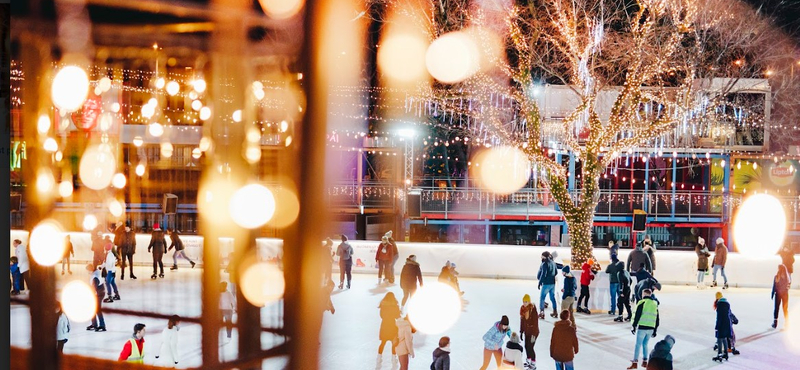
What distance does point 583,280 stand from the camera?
11664 mm

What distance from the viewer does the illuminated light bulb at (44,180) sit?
3094mm

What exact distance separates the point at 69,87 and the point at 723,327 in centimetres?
892

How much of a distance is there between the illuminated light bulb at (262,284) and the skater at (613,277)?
31.2ft

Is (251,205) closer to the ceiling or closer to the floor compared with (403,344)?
closer to the ceiling

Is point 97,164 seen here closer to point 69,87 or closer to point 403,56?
point 69,87

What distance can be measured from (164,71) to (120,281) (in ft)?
35.9

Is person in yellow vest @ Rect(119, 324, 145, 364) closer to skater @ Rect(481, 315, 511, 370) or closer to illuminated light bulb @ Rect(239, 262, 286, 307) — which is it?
illuminated light bulb @ Rect(239, 262, 286, 307)

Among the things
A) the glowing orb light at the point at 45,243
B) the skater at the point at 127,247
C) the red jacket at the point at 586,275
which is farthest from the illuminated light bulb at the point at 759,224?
the glowing orb light at the point at 45,243

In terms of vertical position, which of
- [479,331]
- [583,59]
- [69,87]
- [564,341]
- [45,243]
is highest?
[583,59]

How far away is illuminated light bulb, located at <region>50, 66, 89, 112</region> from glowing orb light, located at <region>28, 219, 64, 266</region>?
0.74m

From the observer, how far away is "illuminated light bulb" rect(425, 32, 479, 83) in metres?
14.6

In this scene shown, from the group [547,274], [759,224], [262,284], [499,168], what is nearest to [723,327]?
[547,274]

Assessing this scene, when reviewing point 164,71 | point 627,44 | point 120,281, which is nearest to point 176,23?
point 164,71

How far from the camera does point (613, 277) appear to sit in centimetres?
1147
